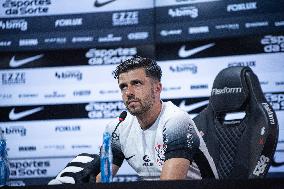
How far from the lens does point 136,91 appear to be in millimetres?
2635

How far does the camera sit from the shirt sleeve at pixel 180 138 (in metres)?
2.39

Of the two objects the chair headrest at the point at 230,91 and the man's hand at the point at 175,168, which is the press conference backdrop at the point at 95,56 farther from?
the man's hand at the point at 175,168

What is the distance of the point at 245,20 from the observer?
4008 millimetres

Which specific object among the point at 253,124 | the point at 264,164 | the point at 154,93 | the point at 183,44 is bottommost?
the point at 264,164

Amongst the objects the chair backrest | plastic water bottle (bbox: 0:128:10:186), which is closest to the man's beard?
the chair backrest

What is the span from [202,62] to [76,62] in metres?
1.14

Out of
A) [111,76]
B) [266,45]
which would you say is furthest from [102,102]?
[266,45]

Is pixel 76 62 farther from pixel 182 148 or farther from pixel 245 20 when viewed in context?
pixel 182 148

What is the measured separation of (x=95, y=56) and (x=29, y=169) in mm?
1175

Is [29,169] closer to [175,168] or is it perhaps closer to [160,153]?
[160,153]

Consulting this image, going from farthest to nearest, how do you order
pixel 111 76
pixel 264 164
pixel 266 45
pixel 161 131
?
pixel 111 76 → pixel 266 45 → pixel 161 131 → pixel 264 164

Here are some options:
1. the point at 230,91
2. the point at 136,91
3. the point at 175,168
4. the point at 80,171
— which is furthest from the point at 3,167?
the point at 230,91

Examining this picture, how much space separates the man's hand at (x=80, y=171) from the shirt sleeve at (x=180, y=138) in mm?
489

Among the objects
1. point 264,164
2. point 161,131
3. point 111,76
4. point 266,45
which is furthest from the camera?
point 111,76
